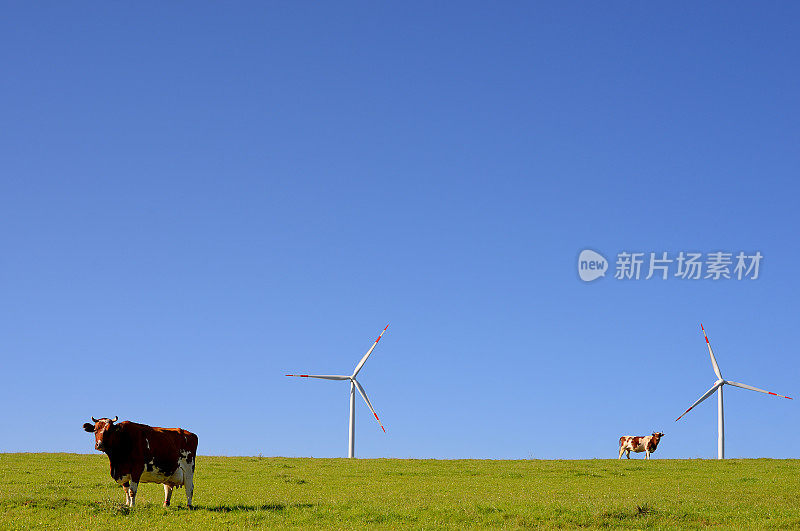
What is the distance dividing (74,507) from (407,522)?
10132mm

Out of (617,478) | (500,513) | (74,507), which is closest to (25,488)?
(74,507)

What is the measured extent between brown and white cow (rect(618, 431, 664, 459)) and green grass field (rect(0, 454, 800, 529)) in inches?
321

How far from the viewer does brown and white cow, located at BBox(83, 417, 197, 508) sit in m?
22.9

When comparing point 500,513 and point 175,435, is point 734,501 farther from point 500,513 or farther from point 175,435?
point 175,435

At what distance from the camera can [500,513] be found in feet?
82.0

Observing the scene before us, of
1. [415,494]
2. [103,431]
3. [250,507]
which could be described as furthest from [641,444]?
[103,431]

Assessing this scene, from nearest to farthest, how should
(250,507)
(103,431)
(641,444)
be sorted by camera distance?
(103,431), (250,507), (641,444)

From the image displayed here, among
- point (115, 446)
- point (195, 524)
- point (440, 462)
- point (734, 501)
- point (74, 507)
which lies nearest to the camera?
point (195, 524)

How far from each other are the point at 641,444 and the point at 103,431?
135ft

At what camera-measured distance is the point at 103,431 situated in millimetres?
22688

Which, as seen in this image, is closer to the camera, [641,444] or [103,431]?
[103,431]

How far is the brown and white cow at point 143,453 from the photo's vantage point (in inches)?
901

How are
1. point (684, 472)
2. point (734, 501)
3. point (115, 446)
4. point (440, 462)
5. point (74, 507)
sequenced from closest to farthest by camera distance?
point (115, 446)
point (74, 507)
point (734, 501)
point (684, 472)
point (440, 462)

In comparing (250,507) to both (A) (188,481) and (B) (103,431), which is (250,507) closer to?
(A) (188,481)
